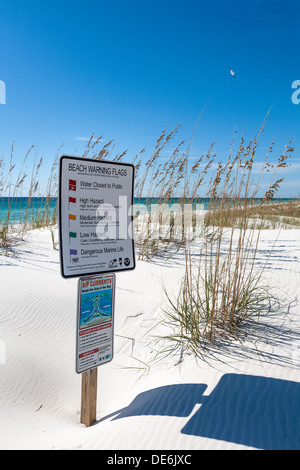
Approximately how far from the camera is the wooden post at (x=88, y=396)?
6.41 ft

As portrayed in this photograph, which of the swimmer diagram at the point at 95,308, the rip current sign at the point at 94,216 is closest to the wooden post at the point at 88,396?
the swimmer diagram at the point at 95,308

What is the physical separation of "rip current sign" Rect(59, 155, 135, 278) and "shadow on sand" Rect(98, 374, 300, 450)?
89 cm

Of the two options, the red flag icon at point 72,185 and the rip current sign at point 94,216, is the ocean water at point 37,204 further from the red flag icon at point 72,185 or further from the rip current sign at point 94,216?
the red flag icon at point 72,185

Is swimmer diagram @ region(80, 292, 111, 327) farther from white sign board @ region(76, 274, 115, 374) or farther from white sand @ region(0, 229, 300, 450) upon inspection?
white sand @ region(0, 229, 300, 450)

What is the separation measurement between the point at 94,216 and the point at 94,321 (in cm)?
64

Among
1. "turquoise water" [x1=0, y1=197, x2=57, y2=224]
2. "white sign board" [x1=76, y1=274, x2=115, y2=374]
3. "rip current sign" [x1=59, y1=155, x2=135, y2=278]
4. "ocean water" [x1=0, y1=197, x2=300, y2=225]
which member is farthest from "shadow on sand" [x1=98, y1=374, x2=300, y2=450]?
"turquoise water" [x1=0, y1=197, x2=57, y2=224]

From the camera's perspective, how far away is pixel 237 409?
186cm

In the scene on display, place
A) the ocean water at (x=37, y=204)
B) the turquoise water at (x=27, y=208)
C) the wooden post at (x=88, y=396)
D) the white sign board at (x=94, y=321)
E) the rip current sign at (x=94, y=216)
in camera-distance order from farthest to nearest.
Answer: the turquoise water at (x=27, y=208), the ocean water at (x=37, y=204), the wooden post at (x=88, y=396), the white sign board at (x=94, y=321), the rip current sign at (x=94, y=216)

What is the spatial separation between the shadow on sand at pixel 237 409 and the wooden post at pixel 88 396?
89mm

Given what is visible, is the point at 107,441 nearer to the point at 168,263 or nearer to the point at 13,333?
the point at 13,333

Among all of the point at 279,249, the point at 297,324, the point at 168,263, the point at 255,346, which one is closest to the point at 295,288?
the point at 297,324

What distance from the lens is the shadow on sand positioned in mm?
1664

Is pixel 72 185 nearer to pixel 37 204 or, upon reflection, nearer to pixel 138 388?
pixel 138 388

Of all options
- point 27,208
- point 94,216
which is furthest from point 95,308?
point 27,208
